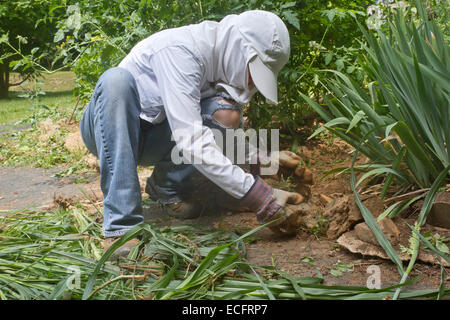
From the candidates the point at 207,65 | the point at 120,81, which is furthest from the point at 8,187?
the point at 207,65

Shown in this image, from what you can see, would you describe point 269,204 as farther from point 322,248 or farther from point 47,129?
point 47,129

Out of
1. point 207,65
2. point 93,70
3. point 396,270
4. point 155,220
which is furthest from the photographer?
point 93,70

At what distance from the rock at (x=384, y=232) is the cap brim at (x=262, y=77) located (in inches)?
26.1

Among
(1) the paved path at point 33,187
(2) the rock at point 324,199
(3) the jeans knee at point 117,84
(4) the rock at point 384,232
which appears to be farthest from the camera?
(1) the paved path at point 33,187

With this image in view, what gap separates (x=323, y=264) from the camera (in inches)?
69.1

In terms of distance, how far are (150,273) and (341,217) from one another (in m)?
0.81

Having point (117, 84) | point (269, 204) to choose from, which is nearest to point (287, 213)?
point (269, 204)

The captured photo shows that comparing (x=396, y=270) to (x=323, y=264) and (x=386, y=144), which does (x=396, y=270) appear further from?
(x=386, y=144)

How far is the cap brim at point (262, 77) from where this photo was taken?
1.96 m

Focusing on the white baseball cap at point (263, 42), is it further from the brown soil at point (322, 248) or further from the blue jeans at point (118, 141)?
the brown soil at point (322, 248)

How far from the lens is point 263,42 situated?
1.95 metres

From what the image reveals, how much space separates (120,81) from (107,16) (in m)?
1.47

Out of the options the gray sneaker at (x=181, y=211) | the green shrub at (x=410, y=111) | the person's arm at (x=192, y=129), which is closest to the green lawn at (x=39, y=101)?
the gray sneaker at (x=181, y=211)

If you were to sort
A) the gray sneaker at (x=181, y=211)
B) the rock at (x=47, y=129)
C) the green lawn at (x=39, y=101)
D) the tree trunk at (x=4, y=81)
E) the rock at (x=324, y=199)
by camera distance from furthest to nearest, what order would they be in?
1. the tree trunk at (x=4, y=81)
2. the green lawn at (x=39, y=101)
3. the rock at (x=47, y=129)
4. the gray sneaker at (x=181, y=211)
5. the rock at (x=324, y=199)
